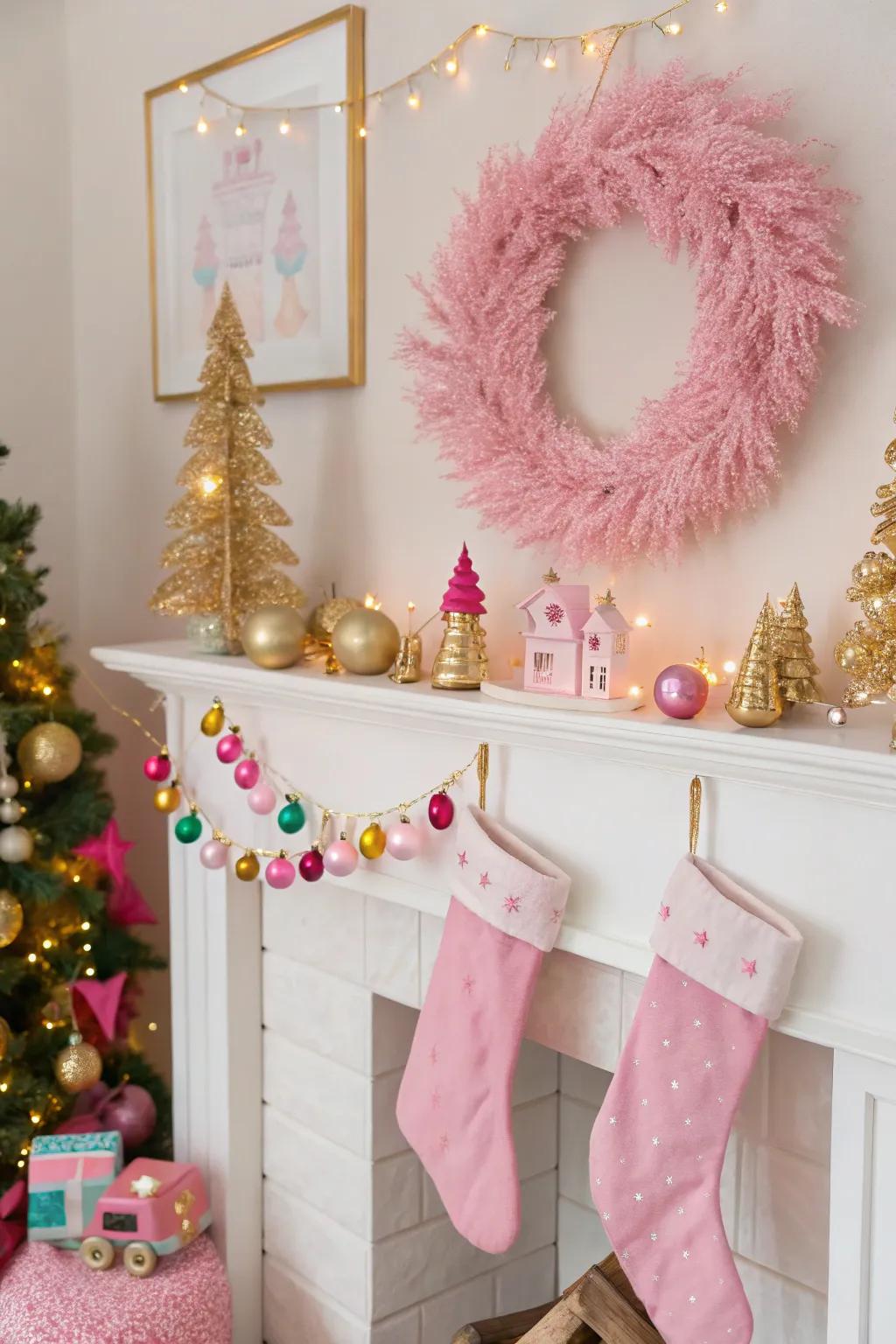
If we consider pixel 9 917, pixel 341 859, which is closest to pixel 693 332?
pixel 341 859

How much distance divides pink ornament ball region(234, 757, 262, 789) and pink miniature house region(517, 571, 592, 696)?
0.47 meters

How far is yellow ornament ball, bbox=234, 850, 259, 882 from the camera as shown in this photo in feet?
5.47

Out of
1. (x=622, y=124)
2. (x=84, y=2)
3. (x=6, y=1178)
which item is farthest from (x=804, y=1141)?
(x=84, y=2)

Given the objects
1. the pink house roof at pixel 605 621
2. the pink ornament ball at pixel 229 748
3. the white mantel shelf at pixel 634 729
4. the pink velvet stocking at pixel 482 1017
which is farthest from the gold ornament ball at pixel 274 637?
the pink house roof at pixel 605 621

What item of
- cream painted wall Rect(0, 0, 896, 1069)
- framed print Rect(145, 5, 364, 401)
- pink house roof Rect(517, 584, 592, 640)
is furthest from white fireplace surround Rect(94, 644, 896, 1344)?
framed print Rect(145, 5, 364, 401)

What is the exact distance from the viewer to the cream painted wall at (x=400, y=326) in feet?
4.15

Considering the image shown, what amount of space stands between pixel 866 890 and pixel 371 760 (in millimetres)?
690

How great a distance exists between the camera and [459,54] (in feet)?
5.30

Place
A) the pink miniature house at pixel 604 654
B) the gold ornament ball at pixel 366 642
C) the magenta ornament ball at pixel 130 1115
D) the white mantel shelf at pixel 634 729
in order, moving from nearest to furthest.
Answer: the white mantel shelf at pixel 634 729 < the pink miniature house at pixel 604 654 < the gold ornament ball at pixel 366 642 < the magenta ornament ball at pixel 130 1115

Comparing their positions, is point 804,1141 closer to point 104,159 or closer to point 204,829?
point 204,829

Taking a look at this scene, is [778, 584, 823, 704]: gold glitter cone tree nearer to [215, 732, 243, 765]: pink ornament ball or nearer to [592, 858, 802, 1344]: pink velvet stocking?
[592, 858, 802, 1344]: pink velvet stocking

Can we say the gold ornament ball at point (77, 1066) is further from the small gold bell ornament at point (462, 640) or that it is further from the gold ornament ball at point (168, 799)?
the small gold bell ornament at point (462, 640)

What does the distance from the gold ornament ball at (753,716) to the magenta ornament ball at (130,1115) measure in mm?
1371

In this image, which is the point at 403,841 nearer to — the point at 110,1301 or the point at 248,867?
the point at 248,867
